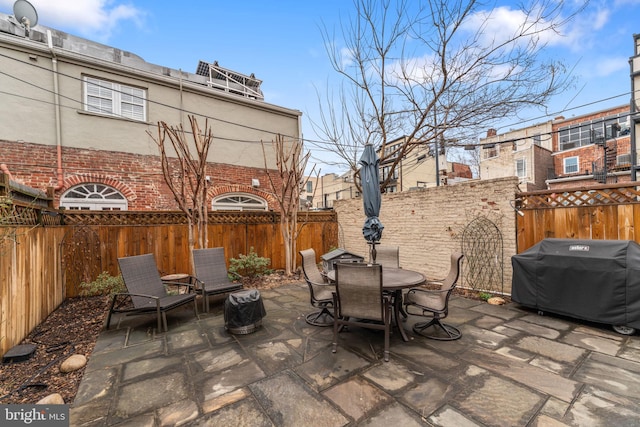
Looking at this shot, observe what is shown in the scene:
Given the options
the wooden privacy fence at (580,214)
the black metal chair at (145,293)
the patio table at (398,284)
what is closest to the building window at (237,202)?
the black metal chair at (145,293)

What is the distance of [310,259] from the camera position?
14.2 feet

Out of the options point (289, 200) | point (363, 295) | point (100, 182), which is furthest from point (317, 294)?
point (100, 182)

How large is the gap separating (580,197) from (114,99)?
10.9 m

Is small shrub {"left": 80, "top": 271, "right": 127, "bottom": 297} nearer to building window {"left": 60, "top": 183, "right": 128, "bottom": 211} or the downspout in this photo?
building window {"left": 60, "top": 183, "right": 128, "bottom": 211}

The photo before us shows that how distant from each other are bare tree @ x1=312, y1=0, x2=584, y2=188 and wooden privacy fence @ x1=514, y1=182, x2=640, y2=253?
280cm

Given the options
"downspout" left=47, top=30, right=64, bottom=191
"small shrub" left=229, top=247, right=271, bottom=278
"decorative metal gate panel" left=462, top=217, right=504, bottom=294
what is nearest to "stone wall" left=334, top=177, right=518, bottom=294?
"decorative metal gate panel" left=462, top=217, right=504, bottom=294

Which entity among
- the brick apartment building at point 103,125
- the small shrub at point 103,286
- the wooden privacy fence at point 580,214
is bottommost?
the small shrub at point 103,286

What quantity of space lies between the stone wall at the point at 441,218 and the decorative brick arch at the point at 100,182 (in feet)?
21.6

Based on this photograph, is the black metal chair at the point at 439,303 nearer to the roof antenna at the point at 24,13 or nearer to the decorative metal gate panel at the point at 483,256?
A: the decorative metal gate panel at the point at 483,256

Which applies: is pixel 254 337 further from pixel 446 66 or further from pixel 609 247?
pixel 446 66

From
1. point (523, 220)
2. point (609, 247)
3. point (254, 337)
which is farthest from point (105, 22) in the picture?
point (609, 247)

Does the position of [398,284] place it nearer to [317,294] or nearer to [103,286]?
[317,294]

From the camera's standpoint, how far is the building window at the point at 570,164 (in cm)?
1861

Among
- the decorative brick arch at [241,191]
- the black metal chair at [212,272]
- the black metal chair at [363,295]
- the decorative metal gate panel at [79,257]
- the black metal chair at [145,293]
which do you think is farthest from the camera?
the decorative brick arch at [241,191]
